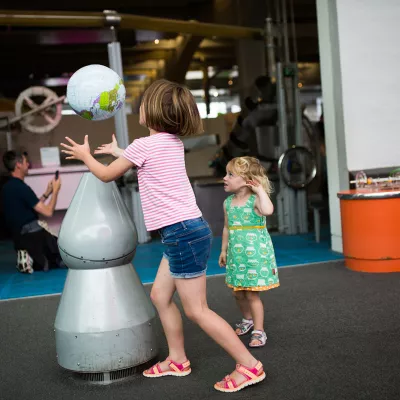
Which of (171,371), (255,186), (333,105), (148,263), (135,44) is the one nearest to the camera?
(171,371)

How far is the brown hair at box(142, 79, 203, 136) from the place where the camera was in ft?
8.30

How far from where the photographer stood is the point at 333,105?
584cm

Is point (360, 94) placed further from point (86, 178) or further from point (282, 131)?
point (86, 178)

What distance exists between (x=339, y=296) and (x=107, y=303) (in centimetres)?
201

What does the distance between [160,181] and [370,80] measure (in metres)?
3.78

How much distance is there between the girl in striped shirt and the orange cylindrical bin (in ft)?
8.60

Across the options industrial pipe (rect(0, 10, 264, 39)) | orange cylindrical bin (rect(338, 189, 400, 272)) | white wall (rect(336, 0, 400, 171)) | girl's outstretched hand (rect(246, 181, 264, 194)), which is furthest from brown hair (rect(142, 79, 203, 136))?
industrial pipe (rect(0, 10, 264, 39))

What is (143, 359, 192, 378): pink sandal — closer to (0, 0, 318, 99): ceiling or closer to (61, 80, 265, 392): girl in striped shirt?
(61, 80, 265, 392): girl in striped shirt

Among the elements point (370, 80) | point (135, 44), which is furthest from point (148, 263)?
point (135, 44)

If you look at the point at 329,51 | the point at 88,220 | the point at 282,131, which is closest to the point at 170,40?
the point at 282,131

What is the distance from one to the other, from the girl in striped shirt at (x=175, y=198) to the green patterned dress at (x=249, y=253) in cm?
67

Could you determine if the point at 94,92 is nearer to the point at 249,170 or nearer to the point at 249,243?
the point at 249,170

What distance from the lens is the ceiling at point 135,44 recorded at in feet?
34.9

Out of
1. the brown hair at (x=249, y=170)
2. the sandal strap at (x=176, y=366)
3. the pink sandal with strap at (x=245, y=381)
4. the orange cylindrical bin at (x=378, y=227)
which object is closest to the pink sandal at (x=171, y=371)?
the sandal strap at (x=176, y=366)
